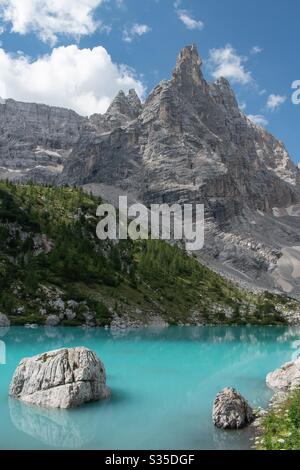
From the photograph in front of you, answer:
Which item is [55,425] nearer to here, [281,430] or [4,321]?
[281,430]

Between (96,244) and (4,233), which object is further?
(96,244)

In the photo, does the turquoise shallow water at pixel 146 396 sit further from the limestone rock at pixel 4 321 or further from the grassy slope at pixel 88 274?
the grassy slope at pixel 88 274

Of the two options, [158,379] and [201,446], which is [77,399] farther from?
[158,379]

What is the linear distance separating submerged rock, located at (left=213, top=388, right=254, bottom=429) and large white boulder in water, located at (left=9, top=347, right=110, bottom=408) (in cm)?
737

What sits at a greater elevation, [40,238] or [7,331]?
[40,238]

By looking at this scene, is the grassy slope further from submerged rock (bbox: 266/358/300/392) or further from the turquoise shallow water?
submerged rock (bbox: 266/358/300/392)

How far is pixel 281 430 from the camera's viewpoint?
57.6 ft

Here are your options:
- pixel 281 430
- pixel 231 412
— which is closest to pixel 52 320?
pixel 231 412

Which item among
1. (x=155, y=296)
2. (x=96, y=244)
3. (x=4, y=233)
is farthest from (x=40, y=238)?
(x=155, y=296)

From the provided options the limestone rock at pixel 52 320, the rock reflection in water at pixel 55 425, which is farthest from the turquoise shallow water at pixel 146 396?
the limestone rock at pixel 52 320

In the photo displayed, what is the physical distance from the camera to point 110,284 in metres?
97.8

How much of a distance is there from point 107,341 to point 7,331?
14.8 metres

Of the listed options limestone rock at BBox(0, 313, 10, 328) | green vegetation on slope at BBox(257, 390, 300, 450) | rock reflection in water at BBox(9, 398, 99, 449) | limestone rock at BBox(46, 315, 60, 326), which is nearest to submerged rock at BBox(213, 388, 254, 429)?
green vegetation on slope at BBox(257, 390, 300, 450)

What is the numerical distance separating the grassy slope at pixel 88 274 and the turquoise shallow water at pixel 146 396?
855 inches
